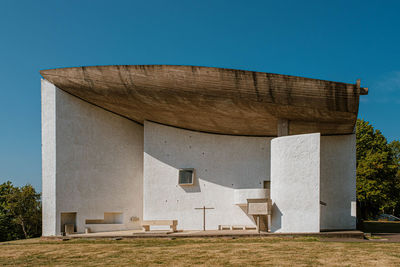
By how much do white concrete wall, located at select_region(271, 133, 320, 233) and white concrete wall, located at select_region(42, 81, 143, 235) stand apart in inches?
313

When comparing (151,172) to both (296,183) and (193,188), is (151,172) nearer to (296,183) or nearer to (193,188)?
(193,188)

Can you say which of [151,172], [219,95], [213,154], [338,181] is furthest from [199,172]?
[338,181]

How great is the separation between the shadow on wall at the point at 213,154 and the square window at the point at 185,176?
254mm

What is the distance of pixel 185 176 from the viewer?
60.3 ft

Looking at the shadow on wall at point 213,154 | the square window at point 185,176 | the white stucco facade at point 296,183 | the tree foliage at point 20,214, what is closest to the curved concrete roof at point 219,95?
the white stucco facade at point 296,183

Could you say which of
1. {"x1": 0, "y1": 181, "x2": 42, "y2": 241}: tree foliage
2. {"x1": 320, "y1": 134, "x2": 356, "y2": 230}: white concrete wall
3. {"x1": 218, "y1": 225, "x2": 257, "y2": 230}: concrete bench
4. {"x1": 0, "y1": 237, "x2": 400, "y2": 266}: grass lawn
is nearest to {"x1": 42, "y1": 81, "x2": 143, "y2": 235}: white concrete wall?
{"x1": 0, "y1": 237, "x2": 400, "y2": 266}: grass lawn

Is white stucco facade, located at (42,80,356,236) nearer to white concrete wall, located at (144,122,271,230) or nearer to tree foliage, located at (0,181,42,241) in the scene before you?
white concrete wall, located at (144,122,271,230)

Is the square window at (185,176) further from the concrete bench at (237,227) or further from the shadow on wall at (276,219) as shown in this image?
the shadow on wall at (276,219)

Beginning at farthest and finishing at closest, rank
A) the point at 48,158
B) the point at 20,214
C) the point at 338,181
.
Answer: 1. the point at 20,214
2. the point at 338,181
3. the point at 48,158

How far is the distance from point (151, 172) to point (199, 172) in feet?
7.48

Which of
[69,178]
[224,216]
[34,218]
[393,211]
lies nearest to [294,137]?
[224,216]

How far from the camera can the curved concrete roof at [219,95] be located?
12.7m

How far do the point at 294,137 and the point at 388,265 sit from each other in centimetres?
639

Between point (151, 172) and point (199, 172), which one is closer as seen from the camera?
point (199, 172)
